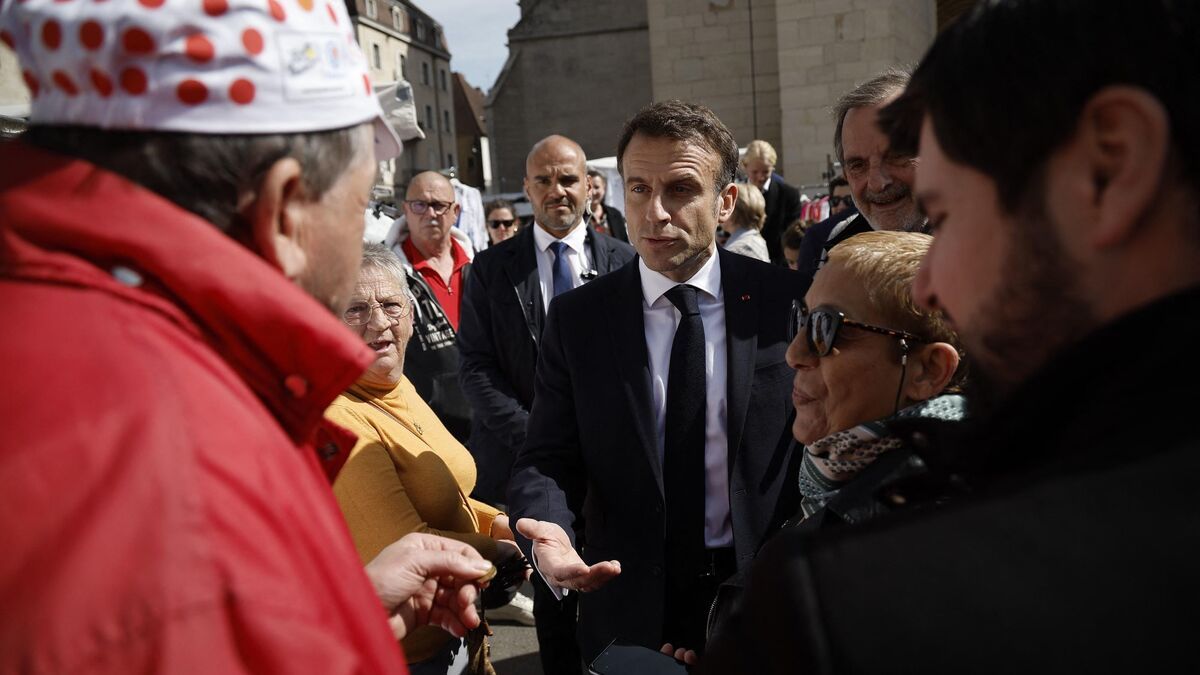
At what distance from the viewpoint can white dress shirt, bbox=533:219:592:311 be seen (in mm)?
4527

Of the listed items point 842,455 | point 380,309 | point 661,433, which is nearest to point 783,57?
point 380,309

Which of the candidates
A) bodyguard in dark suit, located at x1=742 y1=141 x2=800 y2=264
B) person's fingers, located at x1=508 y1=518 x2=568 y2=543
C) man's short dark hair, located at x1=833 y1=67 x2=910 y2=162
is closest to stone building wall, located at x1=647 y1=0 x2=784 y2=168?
bodyguard in dark suit, located at x1=742 y1=141 x2=800 y2=264

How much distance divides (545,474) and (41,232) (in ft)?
5.94

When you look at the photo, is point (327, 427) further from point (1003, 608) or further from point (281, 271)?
point (1003, 608)

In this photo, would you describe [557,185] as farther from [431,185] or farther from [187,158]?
[187,158]

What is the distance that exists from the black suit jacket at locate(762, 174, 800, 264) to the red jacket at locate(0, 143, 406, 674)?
8.31 metres

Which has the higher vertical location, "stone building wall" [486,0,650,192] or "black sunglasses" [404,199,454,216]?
"stone building wall" [486,0,650,192]

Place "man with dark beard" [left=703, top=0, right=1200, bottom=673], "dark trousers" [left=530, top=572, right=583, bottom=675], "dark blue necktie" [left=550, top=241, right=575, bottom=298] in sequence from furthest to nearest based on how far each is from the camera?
"dark blue necktie" [left=550, top=241, right=575, bottom=298], "dark trousers" [left=530, top=572, right=583, bottom=675], "man with dark beard" [left=703, top=0, right=1200, bottom=673]

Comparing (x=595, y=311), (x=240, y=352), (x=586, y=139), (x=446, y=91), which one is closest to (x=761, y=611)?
(x=240, y=352)

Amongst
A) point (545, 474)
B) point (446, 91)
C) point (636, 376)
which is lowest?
point (545, 474)

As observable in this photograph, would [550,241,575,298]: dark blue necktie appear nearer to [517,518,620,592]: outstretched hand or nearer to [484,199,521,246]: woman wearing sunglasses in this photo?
[517,518,620,592]: outstretched hand

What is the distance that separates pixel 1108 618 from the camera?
82 cm

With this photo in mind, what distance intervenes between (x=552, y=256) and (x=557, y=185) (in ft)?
2.17

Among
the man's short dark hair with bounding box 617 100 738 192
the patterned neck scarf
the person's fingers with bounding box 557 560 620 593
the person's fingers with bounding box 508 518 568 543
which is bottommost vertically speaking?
the person's fingers with bounding box 557 560 620 593
